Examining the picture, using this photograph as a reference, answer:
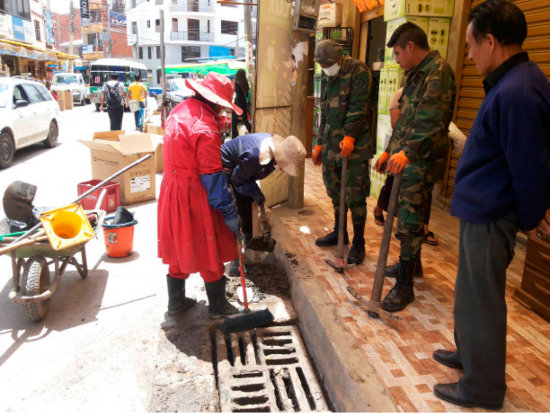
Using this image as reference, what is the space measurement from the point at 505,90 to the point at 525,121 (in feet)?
0.53

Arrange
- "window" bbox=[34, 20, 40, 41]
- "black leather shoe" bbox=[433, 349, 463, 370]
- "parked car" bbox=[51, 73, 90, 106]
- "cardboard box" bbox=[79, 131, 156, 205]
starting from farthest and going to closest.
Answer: "window" bbox=[34, 20, 40, 41] < "parked car" bbox=[51, 73, 90, 106] < "cardboard box" bbox=[79, 131, 156, 205] < "black leather shoe" bbox=[433, 349, 463, 370]

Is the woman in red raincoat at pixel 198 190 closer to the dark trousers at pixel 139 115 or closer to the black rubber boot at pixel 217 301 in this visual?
the black rubber boot at pixel 217 301

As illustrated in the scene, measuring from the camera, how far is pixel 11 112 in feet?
30.8

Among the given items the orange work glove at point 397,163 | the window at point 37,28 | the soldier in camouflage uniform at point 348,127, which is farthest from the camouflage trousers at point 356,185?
the window at point 37,28

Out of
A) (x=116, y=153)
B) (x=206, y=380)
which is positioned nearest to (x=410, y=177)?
(x=206, y=380)

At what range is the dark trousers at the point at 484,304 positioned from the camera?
6.60 feet

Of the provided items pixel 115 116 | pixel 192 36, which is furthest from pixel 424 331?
pixel 192 36

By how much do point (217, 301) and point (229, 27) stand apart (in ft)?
178

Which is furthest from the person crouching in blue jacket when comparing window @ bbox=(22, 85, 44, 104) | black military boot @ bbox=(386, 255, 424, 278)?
window @ bbox=(22, 85, 44, 104)

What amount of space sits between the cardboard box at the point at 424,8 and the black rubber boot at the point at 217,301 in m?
3.85

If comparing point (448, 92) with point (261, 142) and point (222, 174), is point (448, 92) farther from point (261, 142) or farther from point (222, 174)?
point (222, 174)

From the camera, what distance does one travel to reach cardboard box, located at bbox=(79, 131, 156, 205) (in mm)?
6555

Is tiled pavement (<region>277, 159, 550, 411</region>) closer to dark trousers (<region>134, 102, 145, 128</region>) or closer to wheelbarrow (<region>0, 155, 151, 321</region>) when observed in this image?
wheelbarrow (<region>0, 155, 151, 321</region>)

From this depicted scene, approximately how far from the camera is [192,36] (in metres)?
50.8
